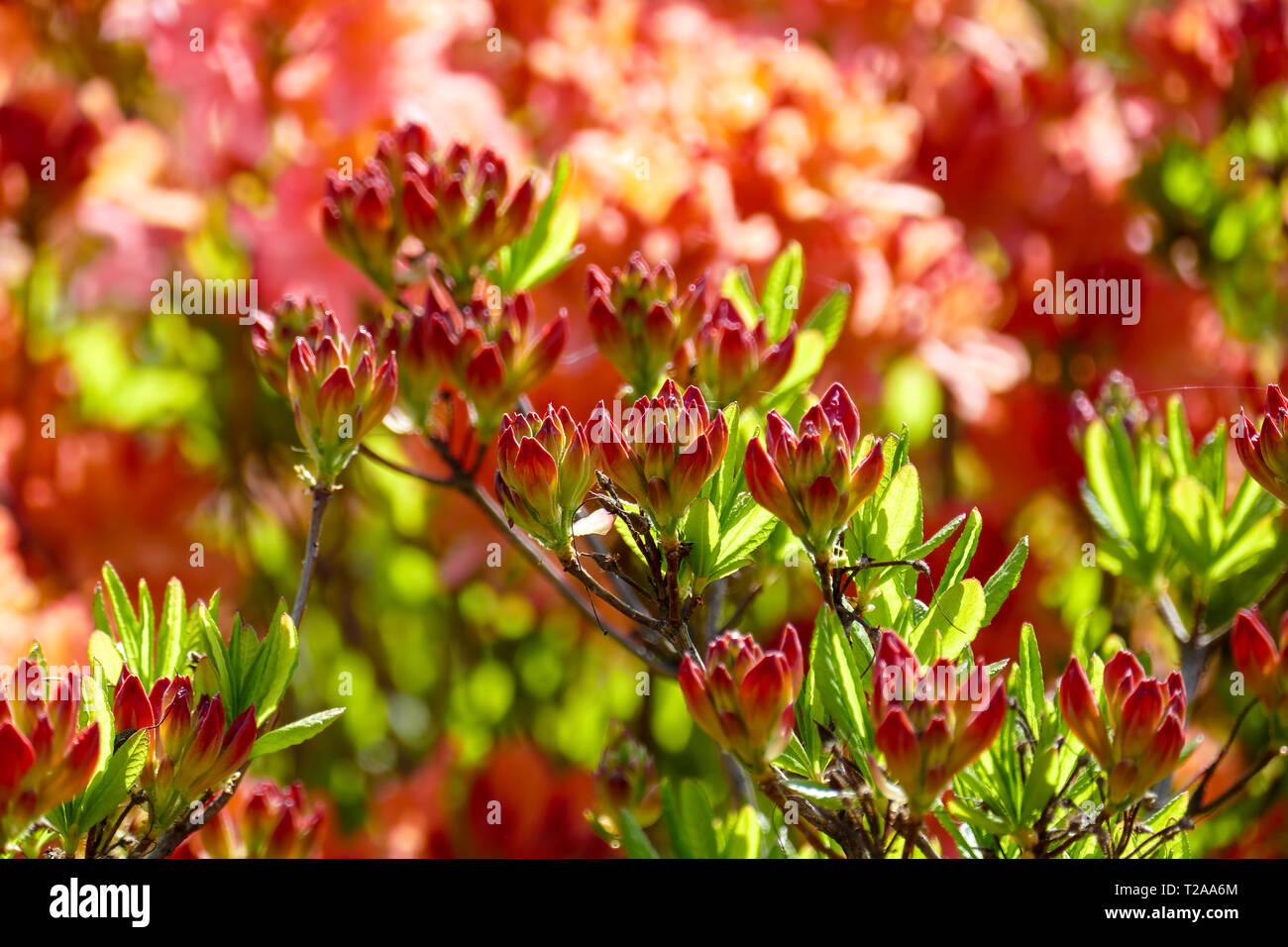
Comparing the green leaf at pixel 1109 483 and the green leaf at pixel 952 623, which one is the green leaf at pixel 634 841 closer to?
the green leaf at pixel 952 623

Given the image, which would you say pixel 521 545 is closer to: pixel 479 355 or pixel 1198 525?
pixel 479 355

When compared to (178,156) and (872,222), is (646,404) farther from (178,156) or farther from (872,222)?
(178,156)

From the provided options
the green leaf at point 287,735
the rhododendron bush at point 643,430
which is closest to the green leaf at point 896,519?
the rhododendron bush at point 643,430

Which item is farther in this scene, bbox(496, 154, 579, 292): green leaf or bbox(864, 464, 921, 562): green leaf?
bbox(496, 154, 579, 292): green leaf

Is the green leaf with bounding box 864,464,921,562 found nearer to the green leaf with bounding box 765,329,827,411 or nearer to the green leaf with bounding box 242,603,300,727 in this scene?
the green leaf with bounding box 765,329,827,411

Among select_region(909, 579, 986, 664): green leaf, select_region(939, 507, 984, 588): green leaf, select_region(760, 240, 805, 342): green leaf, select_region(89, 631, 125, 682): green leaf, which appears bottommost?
select_region(909, 579, 986, 664): green leaf

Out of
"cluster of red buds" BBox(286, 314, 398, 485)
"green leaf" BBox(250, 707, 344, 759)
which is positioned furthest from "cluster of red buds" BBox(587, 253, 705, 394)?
"green leaf" BBox(250, 707, 344, 759)
